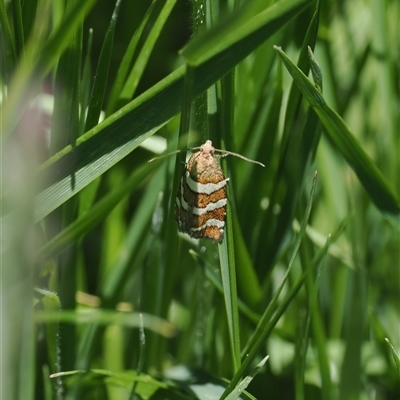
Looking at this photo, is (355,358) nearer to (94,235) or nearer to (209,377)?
(209,377)

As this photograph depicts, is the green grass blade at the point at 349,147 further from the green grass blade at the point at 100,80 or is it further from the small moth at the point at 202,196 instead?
the green grass blade at the point at 100,80

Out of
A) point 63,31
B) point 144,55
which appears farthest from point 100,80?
point 63,31

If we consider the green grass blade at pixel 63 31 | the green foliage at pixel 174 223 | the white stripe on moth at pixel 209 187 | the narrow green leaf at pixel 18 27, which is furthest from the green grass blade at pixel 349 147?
the narrow green leaf at pixel 18 27

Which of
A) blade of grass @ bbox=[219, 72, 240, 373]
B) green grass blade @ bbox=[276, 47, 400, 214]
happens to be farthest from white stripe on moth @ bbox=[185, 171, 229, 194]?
green grass blade @ bbox=[276, 47, 400, 214]

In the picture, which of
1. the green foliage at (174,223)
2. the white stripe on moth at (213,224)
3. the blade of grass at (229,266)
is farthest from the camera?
the white stripe on moth at (213,224)

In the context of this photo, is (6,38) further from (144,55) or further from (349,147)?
(349,147)

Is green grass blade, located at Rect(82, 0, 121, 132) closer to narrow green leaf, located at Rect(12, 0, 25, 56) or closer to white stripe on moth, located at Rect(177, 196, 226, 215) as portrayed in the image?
narrow green leaf, located at Rect(12, 0, 25, 56)

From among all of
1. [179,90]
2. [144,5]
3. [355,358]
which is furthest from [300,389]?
[144,5]
